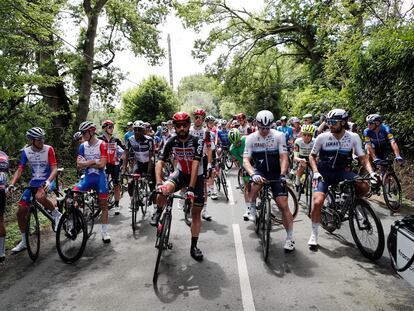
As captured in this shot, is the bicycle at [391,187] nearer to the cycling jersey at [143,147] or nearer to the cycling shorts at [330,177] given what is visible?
the cycling shorts at [330,177]

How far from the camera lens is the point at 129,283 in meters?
4.50

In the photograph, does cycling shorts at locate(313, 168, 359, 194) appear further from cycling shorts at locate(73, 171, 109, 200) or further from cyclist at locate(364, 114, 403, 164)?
cycling shorts at locate(73, 171, 109, 200)

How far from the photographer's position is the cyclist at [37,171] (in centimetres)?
570

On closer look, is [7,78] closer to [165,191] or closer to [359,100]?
[165,191]

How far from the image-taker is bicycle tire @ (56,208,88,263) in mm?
5377

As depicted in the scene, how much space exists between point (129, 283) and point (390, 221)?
208 inches

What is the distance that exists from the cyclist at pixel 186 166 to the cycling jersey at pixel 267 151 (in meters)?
1.03

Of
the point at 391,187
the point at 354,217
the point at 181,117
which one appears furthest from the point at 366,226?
the point at 181,117

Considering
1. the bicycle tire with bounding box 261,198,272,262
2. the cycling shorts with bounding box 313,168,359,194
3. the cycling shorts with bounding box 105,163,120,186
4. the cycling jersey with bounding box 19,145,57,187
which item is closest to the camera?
the bicycle tire with bounding box 261,198,272,262

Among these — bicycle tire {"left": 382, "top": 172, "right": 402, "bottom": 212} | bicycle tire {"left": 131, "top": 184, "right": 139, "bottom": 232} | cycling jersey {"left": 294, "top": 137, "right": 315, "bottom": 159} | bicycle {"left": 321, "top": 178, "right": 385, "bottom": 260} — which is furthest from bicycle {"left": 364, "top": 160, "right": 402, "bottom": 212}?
bicycle tire {"left": 131, "top": 184, "right": 139, "bottom": 232}

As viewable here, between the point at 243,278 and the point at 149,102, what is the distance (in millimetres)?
34247

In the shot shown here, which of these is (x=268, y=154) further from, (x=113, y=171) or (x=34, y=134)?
(x=113, y=171)

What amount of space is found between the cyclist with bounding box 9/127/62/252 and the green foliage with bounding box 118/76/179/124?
30783 mm

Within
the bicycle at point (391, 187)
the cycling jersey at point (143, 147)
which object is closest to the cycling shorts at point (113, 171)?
the cycling jersey at point (143, 147)
